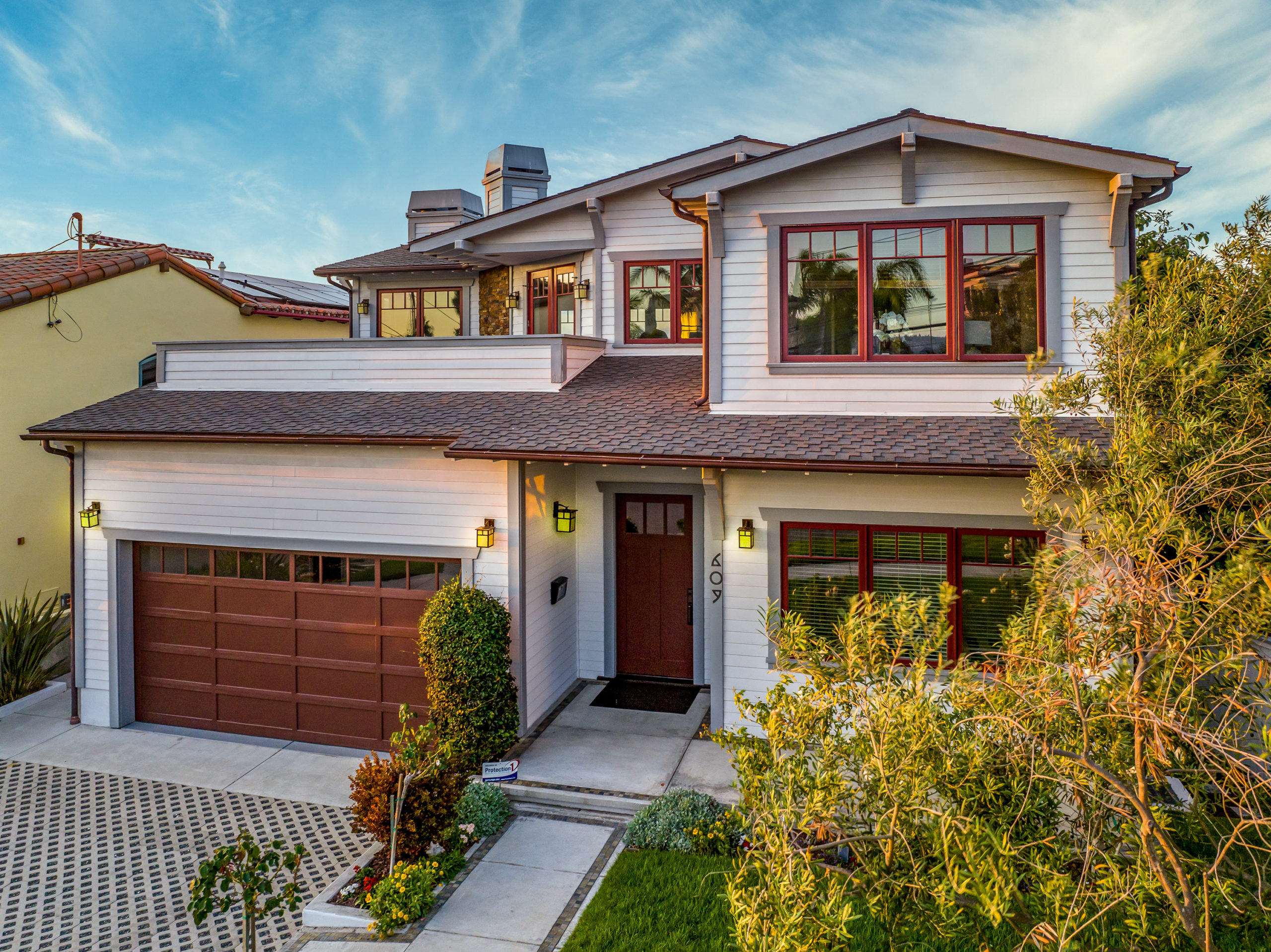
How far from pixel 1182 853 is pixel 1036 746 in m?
0.69

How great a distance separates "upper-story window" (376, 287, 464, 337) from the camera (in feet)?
47.3

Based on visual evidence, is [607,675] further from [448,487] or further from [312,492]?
[312,492]

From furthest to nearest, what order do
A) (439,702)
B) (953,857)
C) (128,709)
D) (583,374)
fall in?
1. (583,374)
2. (128,709)
3. (439,702)
4. (953,857)

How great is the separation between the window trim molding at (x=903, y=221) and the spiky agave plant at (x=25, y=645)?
35.4 ft

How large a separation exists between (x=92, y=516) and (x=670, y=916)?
8.89 metres

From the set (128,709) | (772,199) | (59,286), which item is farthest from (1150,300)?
(59,286)

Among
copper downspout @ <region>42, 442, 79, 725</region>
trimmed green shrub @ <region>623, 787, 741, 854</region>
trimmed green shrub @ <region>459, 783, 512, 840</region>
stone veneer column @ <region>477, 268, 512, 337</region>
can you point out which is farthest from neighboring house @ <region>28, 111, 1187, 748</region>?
stone veneer column @ <region>477, 268, 512, 337</region>

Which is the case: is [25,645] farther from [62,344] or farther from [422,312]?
[422,312]

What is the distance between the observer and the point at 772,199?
9.18 m

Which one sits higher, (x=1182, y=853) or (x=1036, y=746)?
(x=1036, y=746)

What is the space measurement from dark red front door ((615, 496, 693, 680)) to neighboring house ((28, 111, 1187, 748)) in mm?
38

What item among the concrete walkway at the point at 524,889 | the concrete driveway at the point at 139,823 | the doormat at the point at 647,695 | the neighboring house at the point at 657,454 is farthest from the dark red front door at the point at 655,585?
the concrete driveway at the point at 139,823

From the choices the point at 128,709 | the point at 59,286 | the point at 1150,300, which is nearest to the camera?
the point at 1150,300

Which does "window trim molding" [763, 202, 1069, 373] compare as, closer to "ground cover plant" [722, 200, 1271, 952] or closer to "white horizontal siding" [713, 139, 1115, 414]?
"white horizontal siding" [713, 139, 1115, 414]
